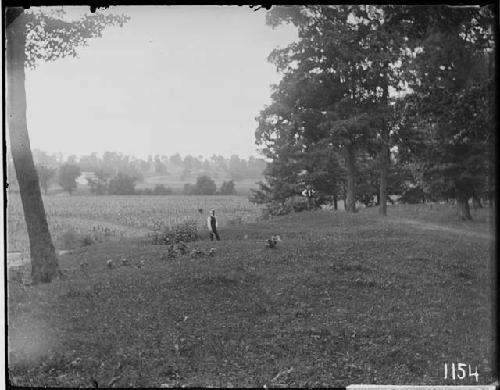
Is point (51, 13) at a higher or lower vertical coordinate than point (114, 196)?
higher

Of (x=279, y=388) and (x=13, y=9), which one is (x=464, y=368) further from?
(x=13, y=9)

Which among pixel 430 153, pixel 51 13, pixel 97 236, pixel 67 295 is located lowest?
pixel 67 295

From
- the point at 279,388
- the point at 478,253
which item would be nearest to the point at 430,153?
the point at 478,253

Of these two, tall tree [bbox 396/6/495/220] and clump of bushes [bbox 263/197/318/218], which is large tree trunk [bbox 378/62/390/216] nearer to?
tall tree [bbox 396/6/495/220]

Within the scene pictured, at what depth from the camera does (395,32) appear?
24.7 ft

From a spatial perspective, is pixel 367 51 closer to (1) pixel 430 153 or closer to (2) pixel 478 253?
(1) pixel 430 153

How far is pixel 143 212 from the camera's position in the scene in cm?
749

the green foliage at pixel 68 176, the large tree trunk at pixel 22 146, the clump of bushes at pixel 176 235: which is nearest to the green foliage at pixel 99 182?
the green foliage at pixel 68 176

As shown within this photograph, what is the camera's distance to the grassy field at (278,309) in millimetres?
6766

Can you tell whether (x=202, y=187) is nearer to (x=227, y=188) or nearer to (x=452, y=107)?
(x=227, y=188)

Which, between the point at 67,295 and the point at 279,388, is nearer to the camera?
the point at 279,388

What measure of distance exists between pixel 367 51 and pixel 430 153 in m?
1.79

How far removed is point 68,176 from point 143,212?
117 cm

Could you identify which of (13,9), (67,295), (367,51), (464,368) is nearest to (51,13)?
(13,9)
